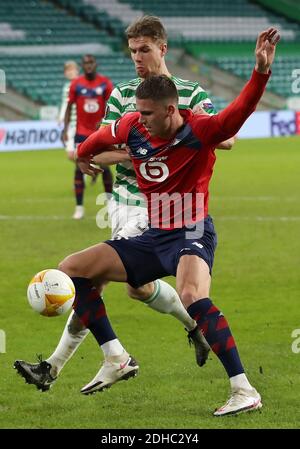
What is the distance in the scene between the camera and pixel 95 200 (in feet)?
52.3

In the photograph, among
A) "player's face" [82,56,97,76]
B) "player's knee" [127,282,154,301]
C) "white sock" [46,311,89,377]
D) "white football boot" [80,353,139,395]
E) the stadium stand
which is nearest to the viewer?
"white football boot" [80,353,139,395]

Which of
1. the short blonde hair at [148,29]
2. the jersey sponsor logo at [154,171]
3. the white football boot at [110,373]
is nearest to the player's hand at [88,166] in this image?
the jersey sponsor logo at [154,171]

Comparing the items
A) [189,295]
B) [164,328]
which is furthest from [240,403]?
[164,328]

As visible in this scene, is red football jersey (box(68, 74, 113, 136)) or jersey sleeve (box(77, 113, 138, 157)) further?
red football jersey (box(68, 74, 113, 136))

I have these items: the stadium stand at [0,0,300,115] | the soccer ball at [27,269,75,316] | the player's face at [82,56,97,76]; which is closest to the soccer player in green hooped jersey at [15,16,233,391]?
the soccer ball at [27,269,75,316]

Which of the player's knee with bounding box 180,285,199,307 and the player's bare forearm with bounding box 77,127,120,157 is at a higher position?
the player's bare forearm with bounding box 77,127,120,157

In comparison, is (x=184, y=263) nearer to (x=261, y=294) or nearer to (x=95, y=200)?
(x=261, y=294)

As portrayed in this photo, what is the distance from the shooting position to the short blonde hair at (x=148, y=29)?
6.41 metres

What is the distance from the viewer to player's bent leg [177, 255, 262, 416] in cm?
536

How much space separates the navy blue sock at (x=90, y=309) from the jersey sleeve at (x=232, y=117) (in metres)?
1.13

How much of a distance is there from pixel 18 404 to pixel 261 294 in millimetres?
3677

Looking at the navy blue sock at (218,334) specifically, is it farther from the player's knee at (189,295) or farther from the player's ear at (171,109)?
the player's ear at (171,109)

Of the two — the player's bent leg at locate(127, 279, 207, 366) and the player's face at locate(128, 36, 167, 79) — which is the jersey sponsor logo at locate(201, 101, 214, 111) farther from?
the player's bent leg at locate(127, 279, 207, 366)

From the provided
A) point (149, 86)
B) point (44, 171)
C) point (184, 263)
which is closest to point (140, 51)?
point (149, 86)
